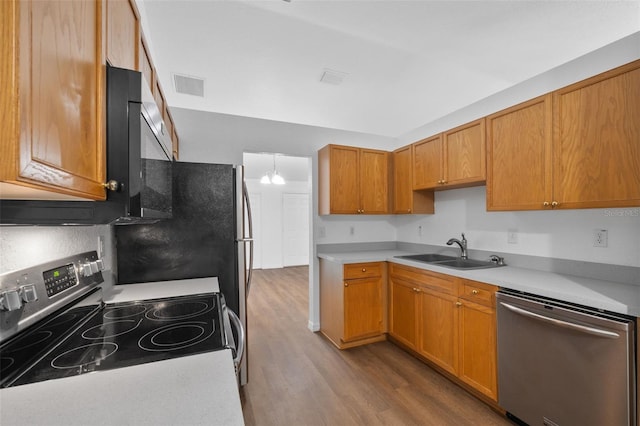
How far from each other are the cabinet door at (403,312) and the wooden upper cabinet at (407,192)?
82cm

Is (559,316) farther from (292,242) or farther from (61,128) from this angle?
(292,242)

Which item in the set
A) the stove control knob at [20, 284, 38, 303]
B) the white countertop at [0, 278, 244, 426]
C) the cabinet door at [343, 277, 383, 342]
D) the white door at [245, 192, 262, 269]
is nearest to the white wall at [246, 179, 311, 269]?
the white door at [245, 192, 262, 269]

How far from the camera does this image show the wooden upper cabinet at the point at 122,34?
897 millimetres

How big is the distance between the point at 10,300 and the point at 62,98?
23.5 inches

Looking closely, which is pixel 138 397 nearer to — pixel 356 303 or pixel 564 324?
pixel 564 324

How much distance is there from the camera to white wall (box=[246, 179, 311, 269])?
707 centimetres

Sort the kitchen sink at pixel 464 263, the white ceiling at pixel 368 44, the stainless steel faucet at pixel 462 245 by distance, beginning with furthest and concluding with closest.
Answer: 1. the stainless steel faucet at pixel 462 245
2. the kitchen sink at pixel 464 263
3. the white ceiling at pixel 368 44

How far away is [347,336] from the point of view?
8.97 feet

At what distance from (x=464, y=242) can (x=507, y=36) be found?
1707 mm

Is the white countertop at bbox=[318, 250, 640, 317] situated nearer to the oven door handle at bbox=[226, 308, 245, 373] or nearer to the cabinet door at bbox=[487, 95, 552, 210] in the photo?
the cabinet door at bbox=[487, 95, 552, 210]

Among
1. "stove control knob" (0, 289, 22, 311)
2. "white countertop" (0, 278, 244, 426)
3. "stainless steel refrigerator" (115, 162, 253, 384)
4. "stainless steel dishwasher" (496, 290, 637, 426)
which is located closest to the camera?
"white countertop" (0, 278, 244, 426)

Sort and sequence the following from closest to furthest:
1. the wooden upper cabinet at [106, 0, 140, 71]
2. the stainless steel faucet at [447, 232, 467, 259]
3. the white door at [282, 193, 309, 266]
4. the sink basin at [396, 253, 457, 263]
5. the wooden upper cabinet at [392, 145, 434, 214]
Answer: the wooden upper cabinet at [106, 0, 140, 71]
the stainless steel faucet at [447, 232, 467, 259]
the sink basin at [396, 253, 457, 263]
the wooden upper cabinet at [392, 145, 434, 214]
the white door at [282, 193, 309, 266]

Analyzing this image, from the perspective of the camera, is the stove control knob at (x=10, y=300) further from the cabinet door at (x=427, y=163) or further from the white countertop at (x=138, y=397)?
the cabinet door at (x=427, y=163)

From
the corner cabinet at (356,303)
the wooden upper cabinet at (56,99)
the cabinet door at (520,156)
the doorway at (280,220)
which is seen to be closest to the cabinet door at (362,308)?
the corner cabinet at (356,303)
